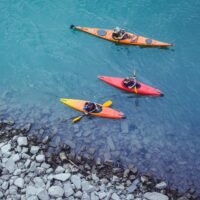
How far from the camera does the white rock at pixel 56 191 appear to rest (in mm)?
16369

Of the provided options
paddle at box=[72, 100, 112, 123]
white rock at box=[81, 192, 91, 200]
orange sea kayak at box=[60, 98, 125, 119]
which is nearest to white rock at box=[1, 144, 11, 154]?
paddle at box=[72, 100, 112, 123]

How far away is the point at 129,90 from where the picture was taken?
73.3ft

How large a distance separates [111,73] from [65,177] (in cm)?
926

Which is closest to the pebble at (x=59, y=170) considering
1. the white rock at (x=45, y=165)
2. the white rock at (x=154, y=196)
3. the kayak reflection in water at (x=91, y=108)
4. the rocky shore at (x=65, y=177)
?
the rocky shore at (x=65, y=177)

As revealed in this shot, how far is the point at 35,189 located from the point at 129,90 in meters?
8.94

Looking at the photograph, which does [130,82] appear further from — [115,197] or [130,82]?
[115,197]

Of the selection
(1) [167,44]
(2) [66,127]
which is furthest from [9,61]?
(1) [167,44]

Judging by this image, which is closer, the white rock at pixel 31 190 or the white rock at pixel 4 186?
the white rock at pixel 31 190

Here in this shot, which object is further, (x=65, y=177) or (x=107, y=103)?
(x=107, y=103)

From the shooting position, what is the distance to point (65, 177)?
56.3 ft

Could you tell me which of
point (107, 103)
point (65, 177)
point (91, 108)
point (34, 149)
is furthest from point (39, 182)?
point (107, 103)

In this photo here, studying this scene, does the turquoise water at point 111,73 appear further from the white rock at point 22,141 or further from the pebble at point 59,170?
the pebble at point 59,170

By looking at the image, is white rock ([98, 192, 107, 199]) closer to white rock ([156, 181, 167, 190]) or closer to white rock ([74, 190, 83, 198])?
white rock ([74, 190, 83, 198])

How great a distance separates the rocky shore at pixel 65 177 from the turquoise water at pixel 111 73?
834 mm
